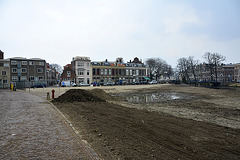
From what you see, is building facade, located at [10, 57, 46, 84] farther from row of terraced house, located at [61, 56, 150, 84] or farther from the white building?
the white building

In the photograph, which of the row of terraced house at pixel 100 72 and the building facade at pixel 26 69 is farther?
the row of terraced house at pixel 100 72

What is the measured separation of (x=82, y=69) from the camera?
69.4 m

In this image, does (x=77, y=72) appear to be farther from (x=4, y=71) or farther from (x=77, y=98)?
(x=77, y=98)

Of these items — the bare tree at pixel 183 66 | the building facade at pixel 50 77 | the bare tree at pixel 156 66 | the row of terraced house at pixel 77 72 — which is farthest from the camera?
the bare tree at pixel 156 66

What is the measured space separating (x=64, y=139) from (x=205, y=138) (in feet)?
15.5

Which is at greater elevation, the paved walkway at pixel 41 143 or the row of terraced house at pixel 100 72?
the row of terraced house at pixel 100 72

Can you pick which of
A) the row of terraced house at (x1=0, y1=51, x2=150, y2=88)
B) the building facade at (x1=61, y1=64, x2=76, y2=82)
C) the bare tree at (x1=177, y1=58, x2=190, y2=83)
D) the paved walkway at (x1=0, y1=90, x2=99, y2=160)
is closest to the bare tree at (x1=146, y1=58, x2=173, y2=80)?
the row of terraced house at (x1=0, y1=51, x2=150, y2=88)

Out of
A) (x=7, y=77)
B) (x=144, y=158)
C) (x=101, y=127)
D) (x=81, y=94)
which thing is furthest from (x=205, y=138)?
(x=7, y=77)

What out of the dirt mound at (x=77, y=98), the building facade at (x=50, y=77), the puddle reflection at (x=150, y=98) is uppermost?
the building facade at (x=50, y=77)

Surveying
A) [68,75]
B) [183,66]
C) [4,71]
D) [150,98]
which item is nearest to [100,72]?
[68,75]

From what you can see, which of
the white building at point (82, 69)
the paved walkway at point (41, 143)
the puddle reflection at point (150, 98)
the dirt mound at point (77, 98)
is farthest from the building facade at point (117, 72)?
the paved walkway at point (41, 143)

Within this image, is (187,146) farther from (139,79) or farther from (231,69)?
(231,69)

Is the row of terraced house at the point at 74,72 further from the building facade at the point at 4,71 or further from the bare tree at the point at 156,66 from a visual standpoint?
the bare tree at the point at 156,66

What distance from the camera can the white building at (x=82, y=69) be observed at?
226ft
